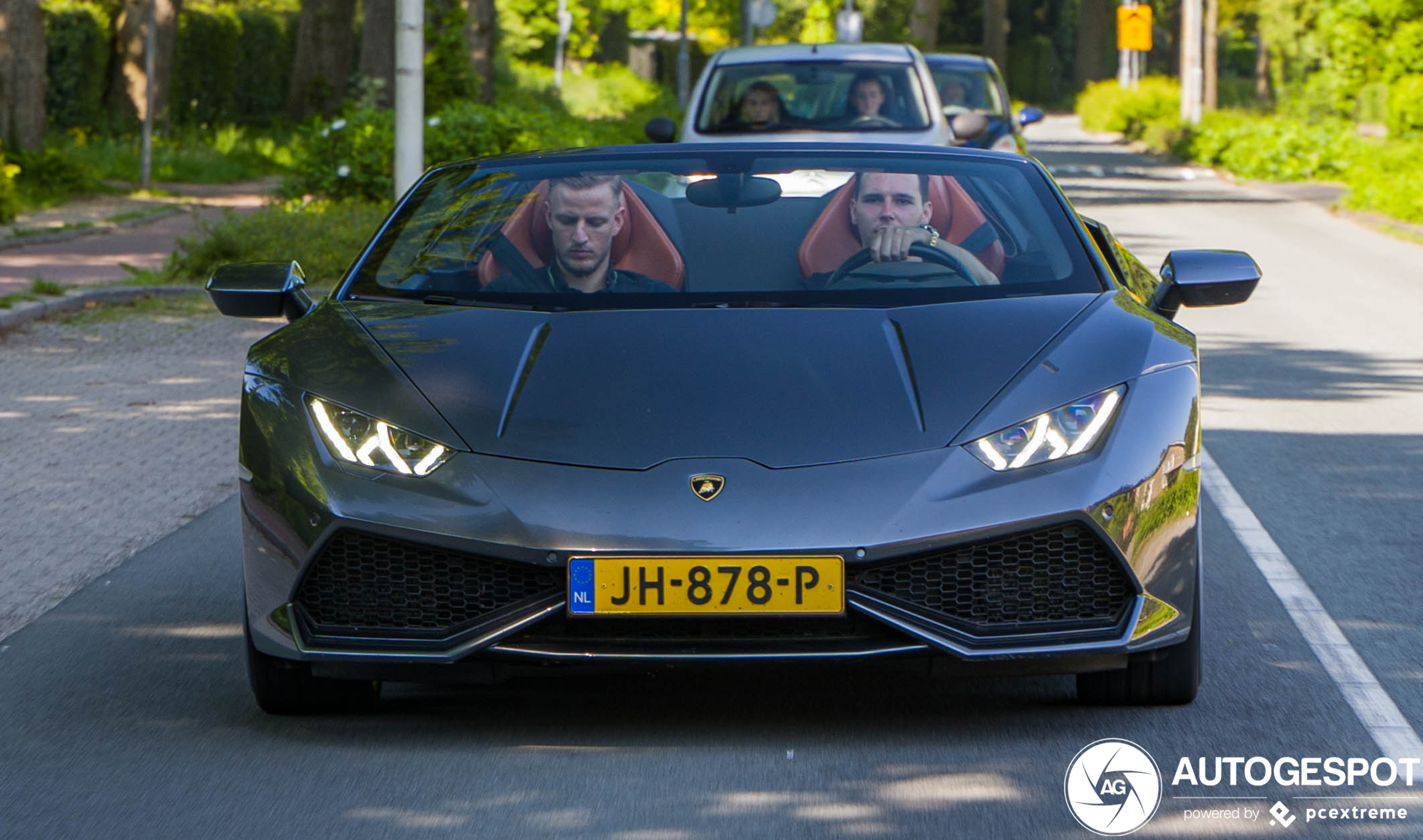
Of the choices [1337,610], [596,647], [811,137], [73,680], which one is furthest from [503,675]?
[811,137]

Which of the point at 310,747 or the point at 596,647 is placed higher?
the point at 596,647

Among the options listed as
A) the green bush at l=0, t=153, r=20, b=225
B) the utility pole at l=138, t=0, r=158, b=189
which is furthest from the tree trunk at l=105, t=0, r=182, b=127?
the green bush at l=0, t=153, r=20, b=225

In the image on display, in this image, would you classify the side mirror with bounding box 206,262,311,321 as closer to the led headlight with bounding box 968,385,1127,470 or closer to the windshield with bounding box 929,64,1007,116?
the led headlight with bounding box 968,385,1127,470

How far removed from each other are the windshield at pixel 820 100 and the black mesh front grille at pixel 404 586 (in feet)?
30.0

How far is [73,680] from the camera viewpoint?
4895 millimetres

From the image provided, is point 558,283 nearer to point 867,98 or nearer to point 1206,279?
point 1206,279

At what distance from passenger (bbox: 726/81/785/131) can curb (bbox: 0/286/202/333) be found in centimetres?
438

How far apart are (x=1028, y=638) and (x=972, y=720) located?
0.38m

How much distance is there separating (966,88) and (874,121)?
5.96m

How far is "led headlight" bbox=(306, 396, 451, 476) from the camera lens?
414 cm

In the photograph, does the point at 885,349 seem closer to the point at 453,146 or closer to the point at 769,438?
the point at 769,438

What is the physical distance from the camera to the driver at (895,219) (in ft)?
16.8

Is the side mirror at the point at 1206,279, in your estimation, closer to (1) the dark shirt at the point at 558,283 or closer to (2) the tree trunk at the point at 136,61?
(1) the dark shirt at the point at 558,283

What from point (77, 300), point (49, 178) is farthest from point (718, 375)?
point (49, 178)
